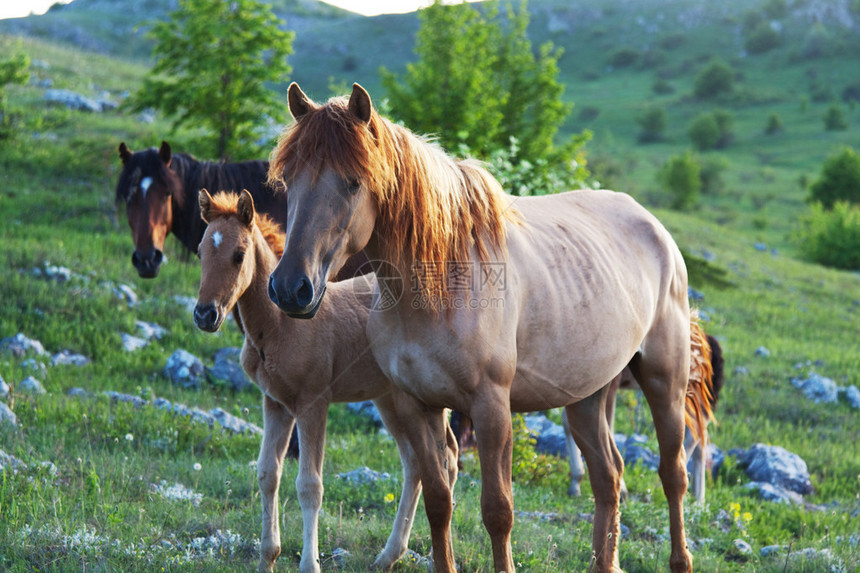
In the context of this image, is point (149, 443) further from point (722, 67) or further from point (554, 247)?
point (722, 67)

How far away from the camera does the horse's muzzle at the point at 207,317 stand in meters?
4.13

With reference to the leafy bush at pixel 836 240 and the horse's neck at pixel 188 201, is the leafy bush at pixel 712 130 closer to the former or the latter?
the leafy bush at pixel 836 240

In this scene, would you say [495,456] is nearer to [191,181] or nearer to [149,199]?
[149,199]

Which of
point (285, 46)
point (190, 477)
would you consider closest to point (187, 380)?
point (190, 477)

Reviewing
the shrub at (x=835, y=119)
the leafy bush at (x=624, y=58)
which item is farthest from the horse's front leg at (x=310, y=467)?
the leafy bush at (x=624, y=58)

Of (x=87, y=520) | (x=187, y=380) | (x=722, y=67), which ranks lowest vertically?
(x=187, y=380)

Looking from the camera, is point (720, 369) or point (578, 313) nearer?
point (578, 313)

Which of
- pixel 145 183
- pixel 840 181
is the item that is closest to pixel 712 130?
pixel 840 181

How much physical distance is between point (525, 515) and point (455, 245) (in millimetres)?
3067

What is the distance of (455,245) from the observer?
11.4 feet

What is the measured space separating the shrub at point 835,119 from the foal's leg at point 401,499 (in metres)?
72.2

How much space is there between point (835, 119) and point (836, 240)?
134 feet

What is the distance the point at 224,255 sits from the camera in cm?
431

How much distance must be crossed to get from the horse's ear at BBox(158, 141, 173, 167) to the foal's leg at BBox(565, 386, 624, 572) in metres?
4.94
